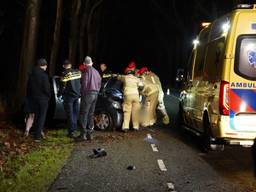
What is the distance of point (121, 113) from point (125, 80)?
3.11ft

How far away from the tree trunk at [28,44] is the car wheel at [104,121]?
9.43ft

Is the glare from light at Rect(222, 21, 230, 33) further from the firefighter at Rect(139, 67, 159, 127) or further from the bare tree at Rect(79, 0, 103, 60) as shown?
the bare tree at Rect(79, 0, 103, 60)

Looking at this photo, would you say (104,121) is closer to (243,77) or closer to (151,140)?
(151,140)

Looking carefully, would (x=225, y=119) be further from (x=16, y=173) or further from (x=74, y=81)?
(x=74, y=81)

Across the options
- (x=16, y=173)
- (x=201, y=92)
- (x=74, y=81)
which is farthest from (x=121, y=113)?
(x=16, y=173)

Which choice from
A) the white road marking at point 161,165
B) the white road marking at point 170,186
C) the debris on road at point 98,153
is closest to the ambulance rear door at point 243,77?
the white road marking at point 161,165

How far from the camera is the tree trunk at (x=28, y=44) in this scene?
56.3 ft

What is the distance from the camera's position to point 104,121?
51.5 ft

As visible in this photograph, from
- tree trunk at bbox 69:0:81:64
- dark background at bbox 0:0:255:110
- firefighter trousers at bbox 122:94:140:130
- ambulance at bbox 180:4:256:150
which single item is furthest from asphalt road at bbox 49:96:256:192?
tree trunk at bbox 69:0:81:64

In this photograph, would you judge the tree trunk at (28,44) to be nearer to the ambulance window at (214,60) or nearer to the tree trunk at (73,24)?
the ambulance window at (214,60)

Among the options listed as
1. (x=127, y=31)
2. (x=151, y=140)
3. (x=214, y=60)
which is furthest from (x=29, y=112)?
(x=127, y=31)

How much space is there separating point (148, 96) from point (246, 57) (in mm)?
6432

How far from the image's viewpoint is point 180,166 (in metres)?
10.5

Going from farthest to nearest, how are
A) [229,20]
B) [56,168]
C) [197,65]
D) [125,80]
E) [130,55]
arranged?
[130,55] → [125,80] → [197,65] → [229,20] → [56,168]
